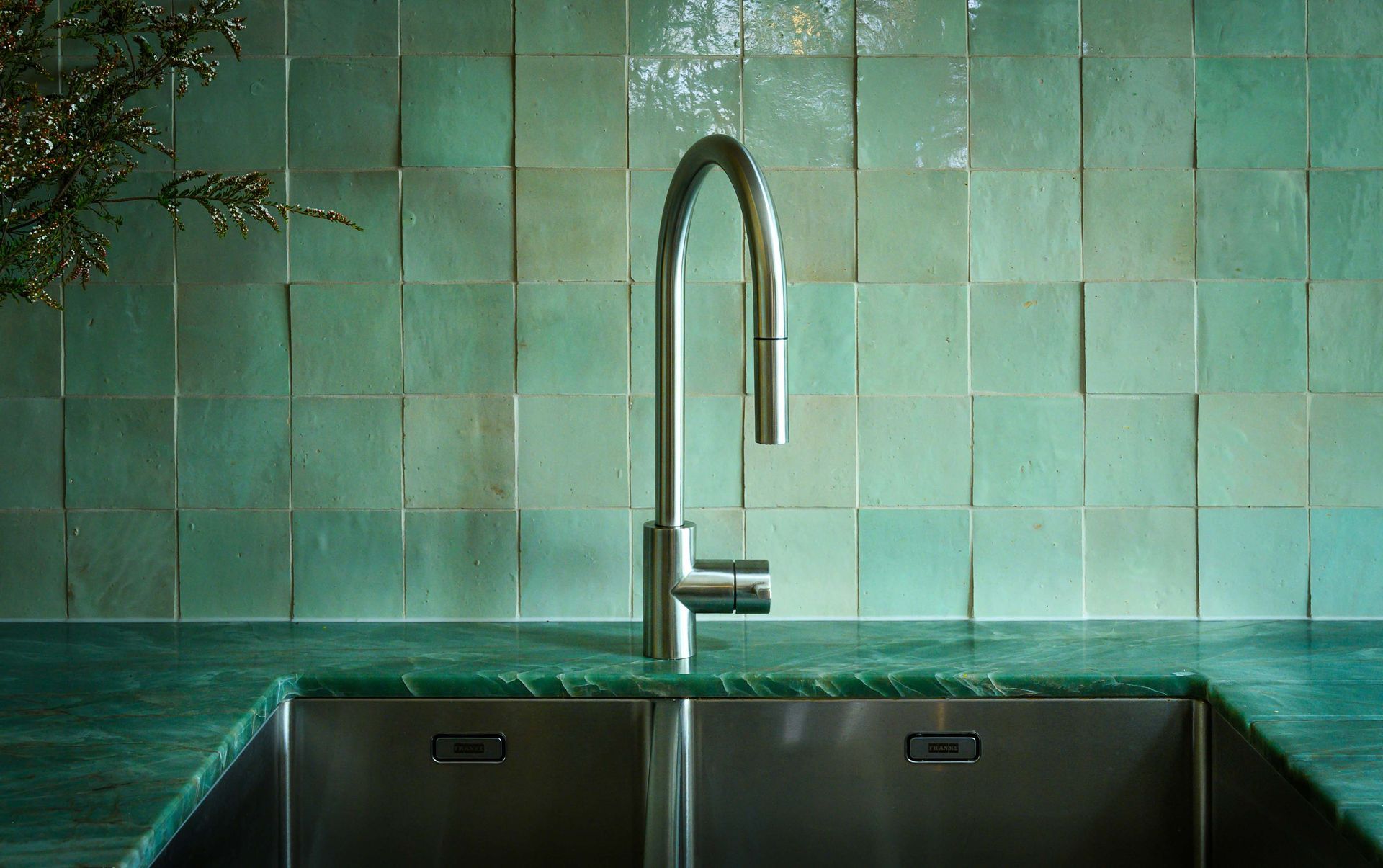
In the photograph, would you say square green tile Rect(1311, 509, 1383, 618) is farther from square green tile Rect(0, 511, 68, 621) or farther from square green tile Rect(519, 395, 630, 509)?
square green tile Rect(0, 511, 68, 621)

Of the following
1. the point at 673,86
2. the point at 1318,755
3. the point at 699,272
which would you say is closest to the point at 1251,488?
the point at 1318,755

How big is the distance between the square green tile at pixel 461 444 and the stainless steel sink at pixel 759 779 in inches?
13.0

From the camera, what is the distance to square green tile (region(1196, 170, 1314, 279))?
1332 mm

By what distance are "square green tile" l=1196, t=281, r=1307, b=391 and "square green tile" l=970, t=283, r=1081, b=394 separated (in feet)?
0.50

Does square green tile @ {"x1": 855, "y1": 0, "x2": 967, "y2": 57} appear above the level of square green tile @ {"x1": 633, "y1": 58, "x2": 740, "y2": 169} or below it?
above

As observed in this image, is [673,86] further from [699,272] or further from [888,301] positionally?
[888,301]

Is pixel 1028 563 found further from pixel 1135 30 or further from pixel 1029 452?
pixel 1135 30

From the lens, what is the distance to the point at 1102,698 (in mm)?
1069

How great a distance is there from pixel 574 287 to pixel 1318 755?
879mm

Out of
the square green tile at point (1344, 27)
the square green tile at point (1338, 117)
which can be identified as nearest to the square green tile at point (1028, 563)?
the square green tile at point (1338, 117)

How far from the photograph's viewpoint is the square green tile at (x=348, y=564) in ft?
4.41

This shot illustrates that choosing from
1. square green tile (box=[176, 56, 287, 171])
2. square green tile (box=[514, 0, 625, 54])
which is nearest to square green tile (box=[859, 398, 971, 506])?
square green tile (box=[514, 0, 625, 54])

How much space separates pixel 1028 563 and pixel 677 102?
2.24ft

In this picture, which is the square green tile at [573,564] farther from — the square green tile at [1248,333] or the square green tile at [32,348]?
the square green tile at [1248,333]
